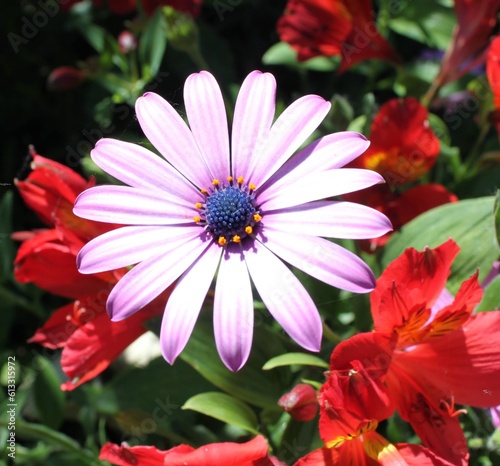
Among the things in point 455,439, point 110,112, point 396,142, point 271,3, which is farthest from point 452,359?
point 271,3

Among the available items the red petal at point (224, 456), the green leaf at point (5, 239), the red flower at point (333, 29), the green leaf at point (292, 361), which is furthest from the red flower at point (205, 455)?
the red flower at point (333, 29)

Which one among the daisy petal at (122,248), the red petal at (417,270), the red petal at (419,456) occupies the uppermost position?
the daisy petal at (122,248)

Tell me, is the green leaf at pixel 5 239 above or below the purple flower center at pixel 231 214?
below

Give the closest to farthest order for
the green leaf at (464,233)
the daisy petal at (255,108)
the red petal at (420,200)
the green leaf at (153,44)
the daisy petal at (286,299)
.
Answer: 1. the daisy petal at (286,299)
2. the daisy petal at (255,108)
3. the green leaf at (464,233)
4. the red petal at (420,200)
5. the green leaf at (153,44)

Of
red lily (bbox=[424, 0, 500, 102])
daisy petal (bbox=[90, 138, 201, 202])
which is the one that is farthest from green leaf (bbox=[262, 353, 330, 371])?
red lily (bbox=[424, 0, 500, 102])

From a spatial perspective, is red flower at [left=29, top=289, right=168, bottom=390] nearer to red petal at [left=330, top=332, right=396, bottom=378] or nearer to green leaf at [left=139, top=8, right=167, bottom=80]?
red petal at [left=330, top=332, right=396, bottom=378]

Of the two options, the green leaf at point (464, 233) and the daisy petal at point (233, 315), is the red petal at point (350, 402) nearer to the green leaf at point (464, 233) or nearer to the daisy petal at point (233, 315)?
the daisy petal at point (233, 315)

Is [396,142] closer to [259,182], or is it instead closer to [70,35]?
[259,182]

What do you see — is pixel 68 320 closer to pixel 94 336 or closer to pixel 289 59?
pixel 94 336
